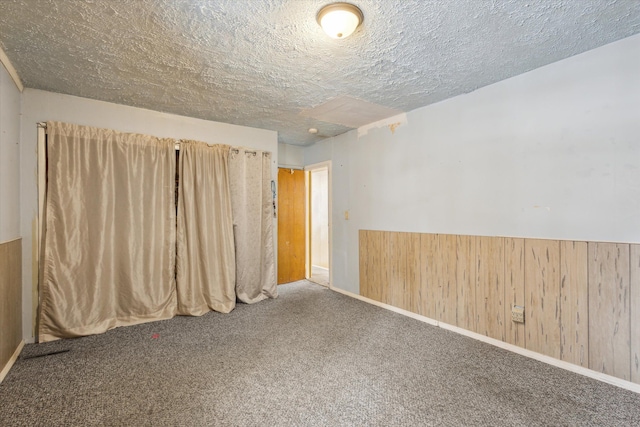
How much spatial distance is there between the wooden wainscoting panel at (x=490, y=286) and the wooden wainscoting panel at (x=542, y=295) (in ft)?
0.67

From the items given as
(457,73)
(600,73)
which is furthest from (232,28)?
(600,73)

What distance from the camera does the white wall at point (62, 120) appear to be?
8.75 ft

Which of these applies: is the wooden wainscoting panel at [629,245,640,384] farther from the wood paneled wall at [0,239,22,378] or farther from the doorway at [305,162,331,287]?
the doorway at [305,162,331,287]

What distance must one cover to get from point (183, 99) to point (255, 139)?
119 cm

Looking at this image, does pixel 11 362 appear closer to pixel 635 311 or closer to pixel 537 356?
pixel 537 356

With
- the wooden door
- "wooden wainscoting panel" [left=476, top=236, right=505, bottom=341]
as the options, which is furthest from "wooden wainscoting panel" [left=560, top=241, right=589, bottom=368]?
the wooden door

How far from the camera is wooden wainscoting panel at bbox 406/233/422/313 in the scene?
3.30 meters

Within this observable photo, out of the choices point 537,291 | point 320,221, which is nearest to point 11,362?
point 537,291

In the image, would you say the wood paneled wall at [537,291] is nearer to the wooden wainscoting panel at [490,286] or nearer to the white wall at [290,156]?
the wooden wainscoting panel at [490,286]

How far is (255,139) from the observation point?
13.3ft

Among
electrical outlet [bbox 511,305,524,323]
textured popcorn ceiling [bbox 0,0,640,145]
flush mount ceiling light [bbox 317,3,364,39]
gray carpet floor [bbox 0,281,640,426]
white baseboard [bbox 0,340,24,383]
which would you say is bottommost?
gray carpet floor [bbox 0,281,640,426]

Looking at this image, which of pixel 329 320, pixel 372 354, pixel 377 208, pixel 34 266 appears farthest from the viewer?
pixel 377 208

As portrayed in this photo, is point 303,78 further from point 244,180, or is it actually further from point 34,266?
point 34,266

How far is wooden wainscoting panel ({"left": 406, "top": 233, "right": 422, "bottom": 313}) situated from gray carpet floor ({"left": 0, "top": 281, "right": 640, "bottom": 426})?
425mm
